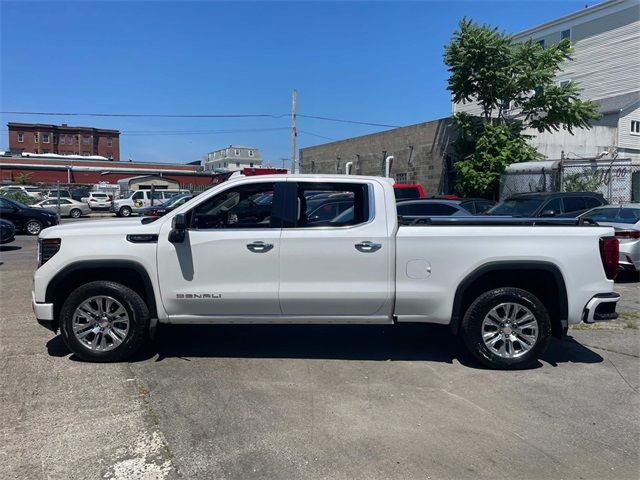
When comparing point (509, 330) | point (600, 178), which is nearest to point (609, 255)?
point (509, 330)

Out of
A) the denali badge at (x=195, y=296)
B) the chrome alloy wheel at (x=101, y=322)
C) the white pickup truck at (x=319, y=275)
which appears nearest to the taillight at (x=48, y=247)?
the white pickup truck at (x=319, y=275)

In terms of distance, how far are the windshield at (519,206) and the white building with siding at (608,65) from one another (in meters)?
14.1

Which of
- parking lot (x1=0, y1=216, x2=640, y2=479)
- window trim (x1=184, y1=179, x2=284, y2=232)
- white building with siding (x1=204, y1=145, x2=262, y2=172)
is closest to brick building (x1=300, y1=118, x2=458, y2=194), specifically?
parking lot (x1=0, y1=216, x2=640, y2=479)

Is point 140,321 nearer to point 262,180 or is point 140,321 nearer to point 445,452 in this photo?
point 262,180

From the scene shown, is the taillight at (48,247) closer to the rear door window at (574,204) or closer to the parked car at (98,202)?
the rear door window at (574,204)

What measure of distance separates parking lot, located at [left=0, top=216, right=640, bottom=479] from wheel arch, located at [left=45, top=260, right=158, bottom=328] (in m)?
0.66

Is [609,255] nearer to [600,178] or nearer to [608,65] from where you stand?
[600,178]

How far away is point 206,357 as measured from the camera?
18.3 feet

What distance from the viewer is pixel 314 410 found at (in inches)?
Result: 171

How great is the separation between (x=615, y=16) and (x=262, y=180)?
124 ft

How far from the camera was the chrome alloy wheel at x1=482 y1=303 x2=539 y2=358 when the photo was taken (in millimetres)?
5242

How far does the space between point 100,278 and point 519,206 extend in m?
10.7

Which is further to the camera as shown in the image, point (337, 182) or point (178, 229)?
point (337, 182)

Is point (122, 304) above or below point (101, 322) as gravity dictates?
above
